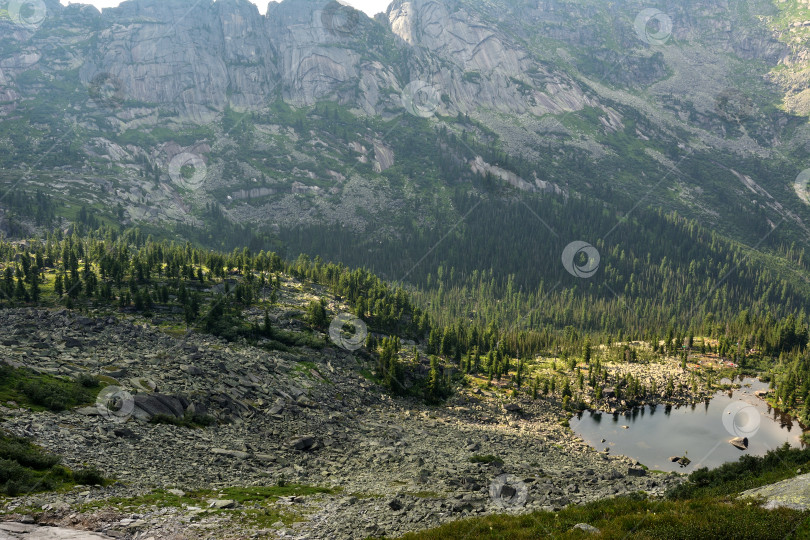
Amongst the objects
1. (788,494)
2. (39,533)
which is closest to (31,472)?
(39,533)

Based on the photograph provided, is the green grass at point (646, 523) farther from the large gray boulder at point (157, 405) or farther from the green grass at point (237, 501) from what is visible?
the large gray boulder at point (157, 405)

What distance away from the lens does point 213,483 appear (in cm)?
3519

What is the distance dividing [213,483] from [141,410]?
12846mm

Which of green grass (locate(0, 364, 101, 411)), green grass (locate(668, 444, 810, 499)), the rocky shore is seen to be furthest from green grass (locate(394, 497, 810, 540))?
green grass (locate(0, 364, 101, 411))

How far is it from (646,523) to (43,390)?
4605 centimetres

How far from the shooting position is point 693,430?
9081cm

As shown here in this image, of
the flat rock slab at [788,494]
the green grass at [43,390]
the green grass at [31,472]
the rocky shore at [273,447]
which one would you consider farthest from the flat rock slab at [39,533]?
the flat rock slab at [788,494]

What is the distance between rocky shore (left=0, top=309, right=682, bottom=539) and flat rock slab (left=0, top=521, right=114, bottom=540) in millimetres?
876

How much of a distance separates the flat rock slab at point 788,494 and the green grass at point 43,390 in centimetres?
5104

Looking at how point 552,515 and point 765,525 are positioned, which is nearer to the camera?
point 765,525

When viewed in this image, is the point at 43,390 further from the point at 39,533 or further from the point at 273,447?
the point at 39,533

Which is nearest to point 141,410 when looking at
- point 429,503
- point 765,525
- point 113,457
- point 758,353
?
point 113,457

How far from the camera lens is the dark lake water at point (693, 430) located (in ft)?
253

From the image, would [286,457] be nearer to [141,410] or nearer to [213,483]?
[213,483]
